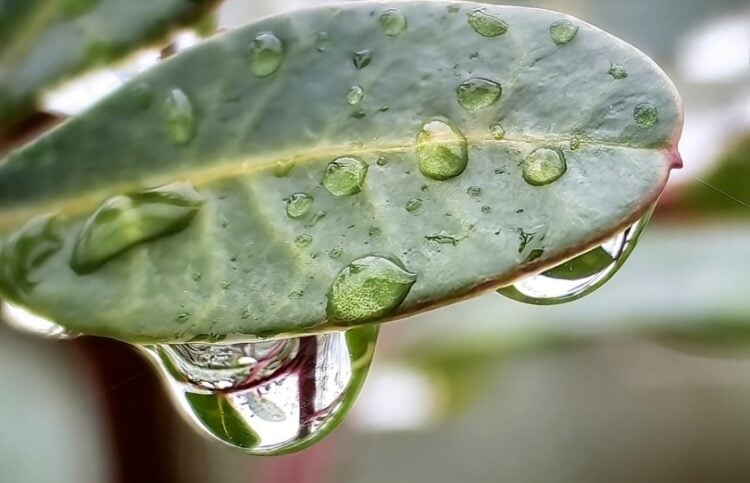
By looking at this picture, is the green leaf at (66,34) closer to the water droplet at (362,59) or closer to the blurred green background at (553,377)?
the blurred green background at (553,377)

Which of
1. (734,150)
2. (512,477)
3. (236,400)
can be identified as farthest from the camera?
(512,477)

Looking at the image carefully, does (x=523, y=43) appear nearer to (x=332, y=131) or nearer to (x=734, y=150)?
(x=332, y=131)

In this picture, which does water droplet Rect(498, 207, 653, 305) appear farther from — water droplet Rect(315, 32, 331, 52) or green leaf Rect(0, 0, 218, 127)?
green leaf Rect(0, 0, 218, 127)

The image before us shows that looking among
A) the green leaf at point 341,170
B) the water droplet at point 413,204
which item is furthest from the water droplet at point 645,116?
the water droplet at point 413,204

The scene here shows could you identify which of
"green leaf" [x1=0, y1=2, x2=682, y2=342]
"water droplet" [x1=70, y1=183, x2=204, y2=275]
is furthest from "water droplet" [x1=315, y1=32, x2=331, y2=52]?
"water droplet" [x1=70, y1=183, x2=204, y2=275]

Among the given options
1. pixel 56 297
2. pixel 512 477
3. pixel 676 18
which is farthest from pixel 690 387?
pixel 56 297

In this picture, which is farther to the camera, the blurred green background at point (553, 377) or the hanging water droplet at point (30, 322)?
the blurred green background at point (553, 377)

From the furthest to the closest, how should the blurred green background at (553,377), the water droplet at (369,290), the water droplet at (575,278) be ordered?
the blurred green background at (553,377), the water droplet at (575,278), the water droplet at (369,290)

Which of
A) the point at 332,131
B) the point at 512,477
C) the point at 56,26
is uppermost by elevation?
the point at 56,26
